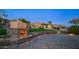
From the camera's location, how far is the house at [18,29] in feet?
26.0

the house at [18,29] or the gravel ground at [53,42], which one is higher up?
the house at [18,29]

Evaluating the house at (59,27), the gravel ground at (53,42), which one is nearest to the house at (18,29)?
the gravel ground at (53,42)

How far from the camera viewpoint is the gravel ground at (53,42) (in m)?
7.91

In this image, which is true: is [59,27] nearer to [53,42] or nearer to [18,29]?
[53,42]

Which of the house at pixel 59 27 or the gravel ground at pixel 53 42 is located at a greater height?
the house at pixel 59 27

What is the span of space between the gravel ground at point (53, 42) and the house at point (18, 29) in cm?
11

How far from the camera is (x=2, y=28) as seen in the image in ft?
26.0

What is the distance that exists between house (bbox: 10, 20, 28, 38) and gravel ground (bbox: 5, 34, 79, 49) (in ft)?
0.36

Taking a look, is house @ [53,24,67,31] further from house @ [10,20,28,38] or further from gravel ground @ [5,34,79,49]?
house @ [10,20,28,38]

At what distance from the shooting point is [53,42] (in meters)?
7.92

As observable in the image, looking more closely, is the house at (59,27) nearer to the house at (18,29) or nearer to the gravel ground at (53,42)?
the gravel ground at (53,42)
